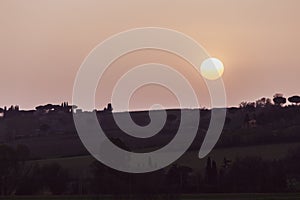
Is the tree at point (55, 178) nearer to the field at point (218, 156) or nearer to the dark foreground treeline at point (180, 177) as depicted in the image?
the dark foreground treeline at point (180, 177)

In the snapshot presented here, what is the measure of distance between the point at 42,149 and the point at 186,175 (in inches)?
1056

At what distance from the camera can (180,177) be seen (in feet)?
241

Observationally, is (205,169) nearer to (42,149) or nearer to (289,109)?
(42,149)

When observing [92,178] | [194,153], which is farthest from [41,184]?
[194,153]

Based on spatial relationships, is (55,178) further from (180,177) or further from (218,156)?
(218,156)

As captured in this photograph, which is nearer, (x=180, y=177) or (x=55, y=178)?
(x=180, y=177)

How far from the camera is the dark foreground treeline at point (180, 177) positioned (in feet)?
232

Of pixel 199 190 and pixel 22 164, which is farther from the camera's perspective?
pixel 22 164

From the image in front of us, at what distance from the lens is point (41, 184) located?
74750 millimetres

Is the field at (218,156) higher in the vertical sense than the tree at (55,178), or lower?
higher

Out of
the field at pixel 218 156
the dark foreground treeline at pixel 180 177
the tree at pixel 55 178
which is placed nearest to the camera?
the dark foreground treeline at pixel 180 177

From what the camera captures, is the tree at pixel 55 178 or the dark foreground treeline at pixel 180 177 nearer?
the dark foreground treeline at pixel 180 177

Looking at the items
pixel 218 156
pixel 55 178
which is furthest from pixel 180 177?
pixel 218 156

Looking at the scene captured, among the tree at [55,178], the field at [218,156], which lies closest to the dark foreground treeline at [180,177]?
the tree at [55,178]
